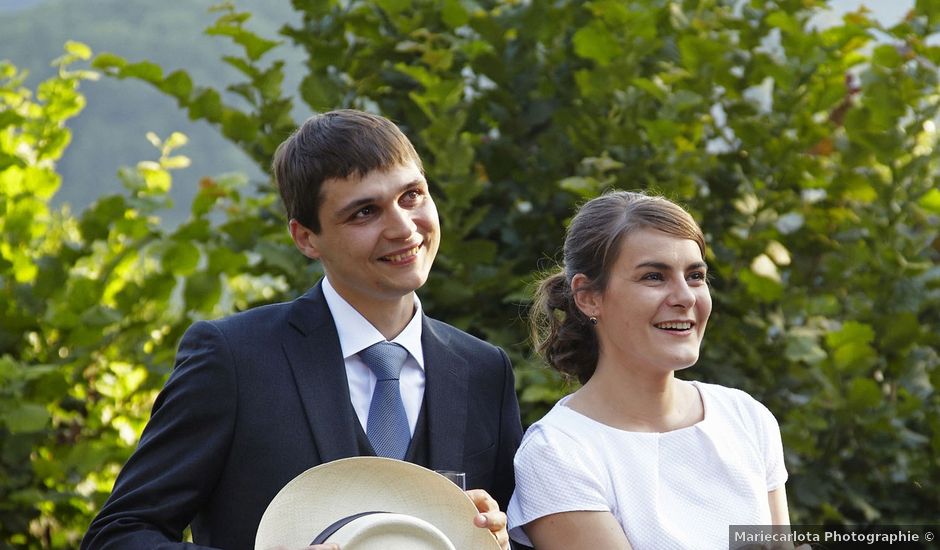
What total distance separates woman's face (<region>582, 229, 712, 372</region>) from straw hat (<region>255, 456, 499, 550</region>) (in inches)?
24.9

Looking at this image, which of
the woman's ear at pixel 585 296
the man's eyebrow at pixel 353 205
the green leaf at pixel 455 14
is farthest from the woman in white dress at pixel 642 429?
the green leaf at pixel 455 14

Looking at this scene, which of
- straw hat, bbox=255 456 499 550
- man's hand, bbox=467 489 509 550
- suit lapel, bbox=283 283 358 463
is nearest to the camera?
straw hat, bbox=255 456 499 550

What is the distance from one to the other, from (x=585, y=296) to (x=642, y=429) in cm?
33

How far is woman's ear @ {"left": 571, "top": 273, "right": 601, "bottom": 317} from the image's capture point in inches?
113

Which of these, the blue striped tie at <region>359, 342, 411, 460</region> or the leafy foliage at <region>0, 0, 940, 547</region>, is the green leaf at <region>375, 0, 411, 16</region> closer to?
the leafy foliage at <region>0, 0, 940, 547</region>

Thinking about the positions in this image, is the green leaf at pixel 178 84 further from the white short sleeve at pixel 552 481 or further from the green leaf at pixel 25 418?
the white short sleeve at pixel 552 481

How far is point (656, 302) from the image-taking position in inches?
107

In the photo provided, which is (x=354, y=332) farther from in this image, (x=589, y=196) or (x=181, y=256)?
(x=181, y=256)

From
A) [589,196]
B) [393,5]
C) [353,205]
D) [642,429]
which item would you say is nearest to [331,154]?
[353,205]

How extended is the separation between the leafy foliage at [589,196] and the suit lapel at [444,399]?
1183mm

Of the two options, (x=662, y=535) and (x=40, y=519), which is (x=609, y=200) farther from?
(x=40, y=519)

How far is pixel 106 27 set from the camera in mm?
8531

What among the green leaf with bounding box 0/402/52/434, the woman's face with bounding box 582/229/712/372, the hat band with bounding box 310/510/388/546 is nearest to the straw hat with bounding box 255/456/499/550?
the hat band with bounding box 310/510/388/546

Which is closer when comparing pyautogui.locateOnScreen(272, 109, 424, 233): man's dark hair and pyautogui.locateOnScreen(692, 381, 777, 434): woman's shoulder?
pyautogui.locateOnScreen(272, 109, 424, 233): man's dark hair
